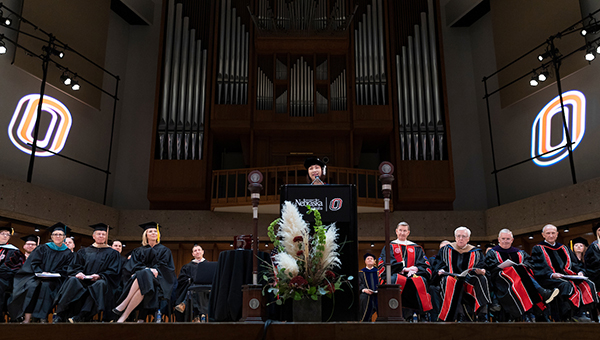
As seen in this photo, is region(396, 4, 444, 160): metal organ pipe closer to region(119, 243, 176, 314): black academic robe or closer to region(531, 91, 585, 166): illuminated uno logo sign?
region(531, 91, 585, 166): illuminated uno logo sign

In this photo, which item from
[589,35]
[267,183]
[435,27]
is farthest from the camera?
[435,27]

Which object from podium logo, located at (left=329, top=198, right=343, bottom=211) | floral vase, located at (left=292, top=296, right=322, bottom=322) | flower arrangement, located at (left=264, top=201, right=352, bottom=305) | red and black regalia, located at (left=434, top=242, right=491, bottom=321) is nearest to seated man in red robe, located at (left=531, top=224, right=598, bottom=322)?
red and black regalia, located at (left=434, top=242, right=491, bottom=321)

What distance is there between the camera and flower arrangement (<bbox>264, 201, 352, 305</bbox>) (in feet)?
12.5

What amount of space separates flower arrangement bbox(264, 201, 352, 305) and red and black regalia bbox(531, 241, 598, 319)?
140 inches

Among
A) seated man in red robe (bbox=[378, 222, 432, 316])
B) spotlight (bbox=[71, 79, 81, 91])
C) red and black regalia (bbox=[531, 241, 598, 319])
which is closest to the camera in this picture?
seated man in red robe (bbox=[378, 222, 432, 316])

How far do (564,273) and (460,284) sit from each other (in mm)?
1378

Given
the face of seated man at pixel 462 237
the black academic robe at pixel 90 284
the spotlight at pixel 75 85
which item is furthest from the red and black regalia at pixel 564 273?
the spotlight at pixel 75 85

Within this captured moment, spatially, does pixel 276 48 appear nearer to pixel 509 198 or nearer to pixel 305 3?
pixel 305 3

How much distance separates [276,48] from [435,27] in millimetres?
4158

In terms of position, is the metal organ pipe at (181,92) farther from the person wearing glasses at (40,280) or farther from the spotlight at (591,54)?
the spotlight at (591,54)

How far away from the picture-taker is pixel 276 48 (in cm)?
1256

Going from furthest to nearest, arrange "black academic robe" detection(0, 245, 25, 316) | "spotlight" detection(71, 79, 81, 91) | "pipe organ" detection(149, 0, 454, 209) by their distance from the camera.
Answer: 1. "pipe organ" detection(149, 0, 454, 209)
2. "spotlight" detection(71, 79, 81, 91)
3. "black academic robe" detection(0, 245, 25, 316)
